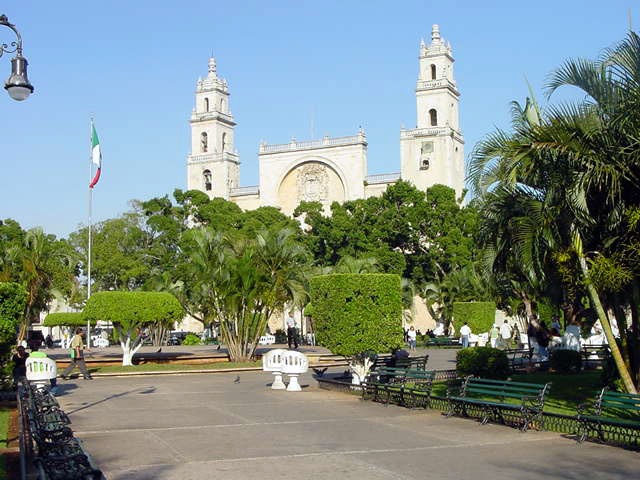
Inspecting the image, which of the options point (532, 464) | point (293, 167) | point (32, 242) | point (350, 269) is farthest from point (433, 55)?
point (532, 464)

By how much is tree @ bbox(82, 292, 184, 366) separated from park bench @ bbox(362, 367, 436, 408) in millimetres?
9293

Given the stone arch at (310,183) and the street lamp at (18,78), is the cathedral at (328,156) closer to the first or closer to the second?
the stone arch at (310,183)

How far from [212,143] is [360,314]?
175 ft

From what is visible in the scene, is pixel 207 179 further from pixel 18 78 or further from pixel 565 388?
pixel 18 78

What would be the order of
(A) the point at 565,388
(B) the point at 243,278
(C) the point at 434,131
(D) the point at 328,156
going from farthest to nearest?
(D) the point at 328,156
(C) the point at 434,131
(B) the point at 243,278
(A) the point at 565,388

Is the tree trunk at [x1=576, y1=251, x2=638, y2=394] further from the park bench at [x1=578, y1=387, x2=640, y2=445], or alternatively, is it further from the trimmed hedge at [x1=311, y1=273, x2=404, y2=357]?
the trimmed hedge at [x1=311, y1=273, x2=404, y2=357]

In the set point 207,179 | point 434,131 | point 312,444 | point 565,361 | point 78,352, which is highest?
point 434,131

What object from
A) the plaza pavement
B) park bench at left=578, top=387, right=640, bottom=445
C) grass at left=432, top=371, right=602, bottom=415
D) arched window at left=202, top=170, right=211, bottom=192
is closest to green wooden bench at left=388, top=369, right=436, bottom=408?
the plaza pavement

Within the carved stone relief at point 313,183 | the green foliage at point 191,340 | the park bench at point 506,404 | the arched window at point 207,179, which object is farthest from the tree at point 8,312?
the arched window at point 207,179

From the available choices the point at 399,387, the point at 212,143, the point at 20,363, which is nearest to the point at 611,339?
the point at 399,387

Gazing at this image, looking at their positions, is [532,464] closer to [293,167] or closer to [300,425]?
[300,425]

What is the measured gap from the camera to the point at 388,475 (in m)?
8.12

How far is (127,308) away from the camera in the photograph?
76.3 feet

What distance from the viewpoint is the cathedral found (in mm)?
58500
